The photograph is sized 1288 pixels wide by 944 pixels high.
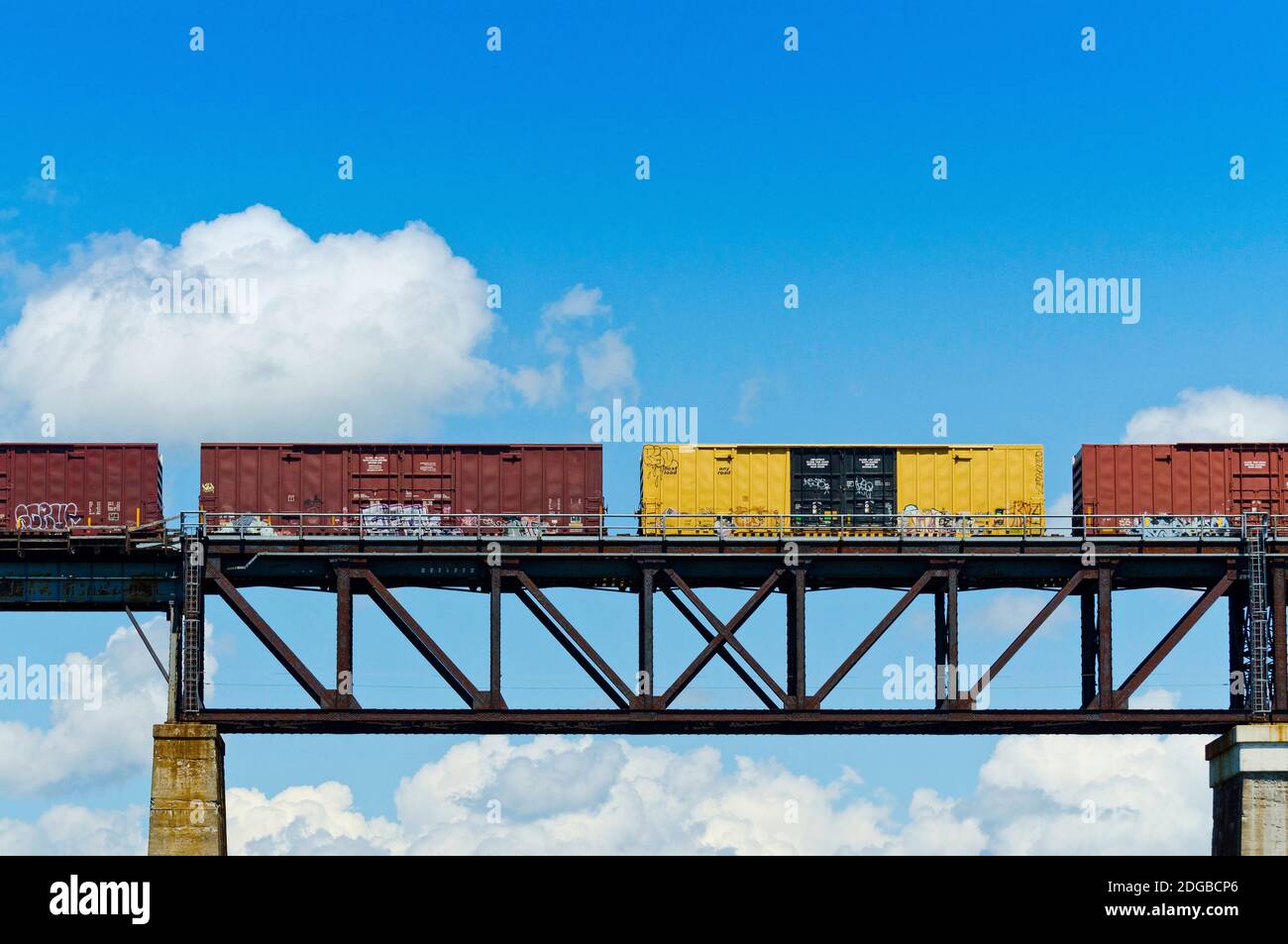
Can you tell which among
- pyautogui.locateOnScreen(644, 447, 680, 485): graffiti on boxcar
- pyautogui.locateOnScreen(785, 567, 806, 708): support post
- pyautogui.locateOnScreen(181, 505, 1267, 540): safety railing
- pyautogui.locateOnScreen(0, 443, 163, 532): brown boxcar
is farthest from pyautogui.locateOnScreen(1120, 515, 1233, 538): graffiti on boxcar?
pyautogui.locateOnScreen(0, 443, 163, 532): brown boxcar

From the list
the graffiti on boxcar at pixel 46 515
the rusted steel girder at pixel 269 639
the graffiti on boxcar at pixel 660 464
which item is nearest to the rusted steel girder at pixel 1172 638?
the graffiti on boxcar at pixel 660 464

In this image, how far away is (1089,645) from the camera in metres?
61.2

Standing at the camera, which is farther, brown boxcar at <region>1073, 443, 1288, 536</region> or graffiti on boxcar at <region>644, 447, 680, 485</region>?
brown boxcar at <region>1073, 443, 1288, 536</region>

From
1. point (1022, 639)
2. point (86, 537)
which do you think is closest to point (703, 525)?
point (1022, 639)

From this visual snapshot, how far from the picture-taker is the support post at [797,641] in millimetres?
58188

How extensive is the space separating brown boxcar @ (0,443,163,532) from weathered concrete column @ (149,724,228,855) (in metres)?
6.90

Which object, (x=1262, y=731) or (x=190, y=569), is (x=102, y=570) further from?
(x=1262, y=731)

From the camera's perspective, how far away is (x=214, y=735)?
57625 mm

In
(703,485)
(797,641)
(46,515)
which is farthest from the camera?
(703,485)

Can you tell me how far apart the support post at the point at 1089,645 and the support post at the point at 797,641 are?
340 inches

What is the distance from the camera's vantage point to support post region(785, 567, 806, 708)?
191ft

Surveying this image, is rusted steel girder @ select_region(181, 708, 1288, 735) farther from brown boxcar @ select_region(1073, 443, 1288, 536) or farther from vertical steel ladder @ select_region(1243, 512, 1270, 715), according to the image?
brown boxcar @ select_region(1073, 443, 1288, 536)

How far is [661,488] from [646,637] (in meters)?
5.13

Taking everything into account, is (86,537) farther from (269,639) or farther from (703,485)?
(703,485)
